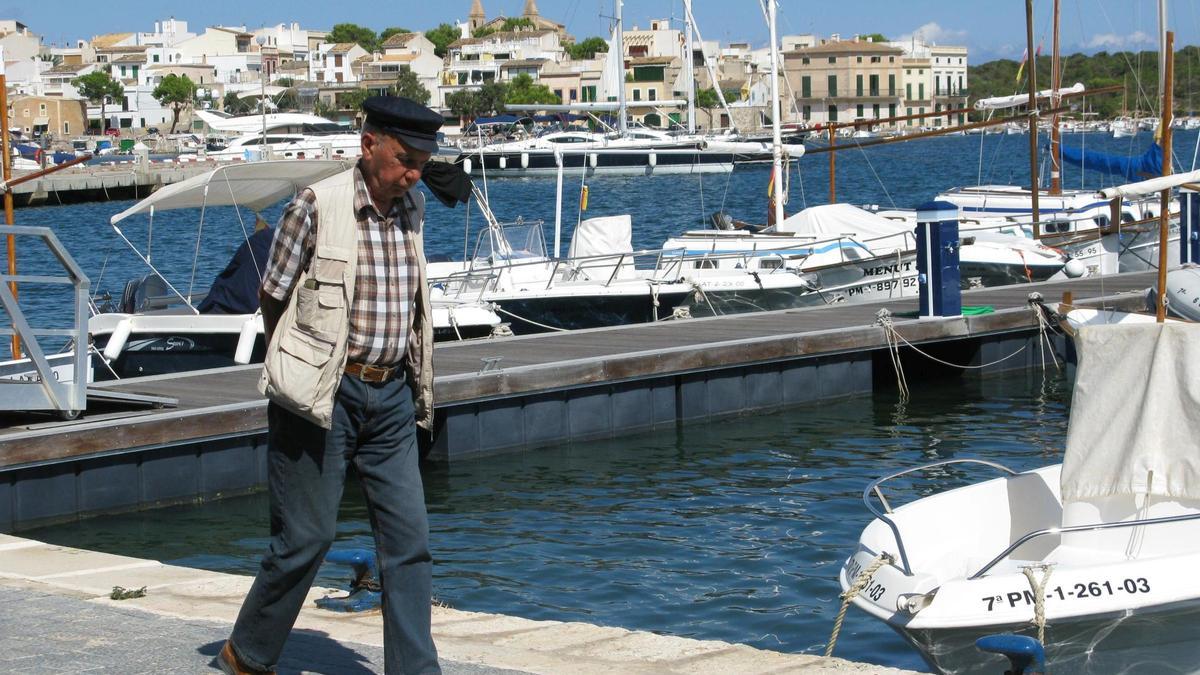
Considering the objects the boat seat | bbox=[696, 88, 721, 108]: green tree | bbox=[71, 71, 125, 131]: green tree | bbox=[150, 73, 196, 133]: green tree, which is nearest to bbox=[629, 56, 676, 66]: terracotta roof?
bbox=[696, 88, 721, 108]: green tree

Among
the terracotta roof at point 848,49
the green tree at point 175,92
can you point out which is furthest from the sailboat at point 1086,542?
the terracotta roof at point 848,49

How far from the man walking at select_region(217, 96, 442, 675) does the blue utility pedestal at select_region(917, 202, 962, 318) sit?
12339 mm

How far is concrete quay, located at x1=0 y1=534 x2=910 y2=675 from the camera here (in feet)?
18.6

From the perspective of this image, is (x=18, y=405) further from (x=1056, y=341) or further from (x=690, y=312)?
(x=1056, y=341)

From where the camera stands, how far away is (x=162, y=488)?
40.8ft

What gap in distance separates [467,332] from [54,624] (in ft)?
43.3

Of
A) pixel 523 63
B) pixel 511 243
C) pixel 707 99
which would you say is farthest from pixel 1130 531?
pixel 523 63

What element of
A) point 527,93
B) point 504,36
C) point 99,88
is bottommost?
point 527,93

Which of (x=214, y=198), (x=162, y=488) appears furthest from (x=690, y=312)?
(x=162, y=488)

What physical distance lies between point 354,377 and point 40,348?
6.97 metres

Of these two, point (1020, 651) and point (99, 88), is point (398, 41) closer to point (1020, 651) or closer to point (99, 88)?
point (99, 88)

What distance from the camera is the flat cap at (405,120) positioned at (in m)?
4.95

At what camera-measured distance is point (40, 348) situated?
11180mm

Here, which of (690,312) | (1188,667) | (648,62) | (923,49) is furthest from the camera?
(923,49)
